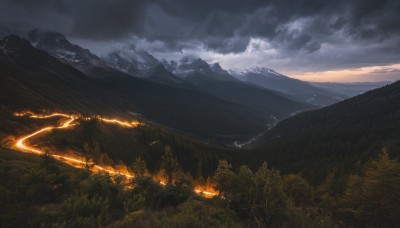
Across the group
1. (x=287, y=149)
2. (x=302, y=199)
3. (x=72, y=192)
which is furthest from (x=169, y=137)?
(x=72, y=192)

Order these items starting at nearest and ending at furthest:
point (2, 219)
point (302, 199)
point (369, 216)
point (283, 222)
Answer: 1. point (2, 219)
2. point (283, 222)
3. point (369, 216)
4. point (302, 199)

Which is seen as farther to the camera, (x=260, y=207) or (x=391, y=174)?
(x=391, y=174)

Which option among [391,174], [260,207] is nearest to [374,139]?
[391,174]

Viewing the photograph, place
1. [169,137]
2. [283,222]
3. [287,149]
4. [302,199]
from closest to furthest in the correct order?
[283,222] < [302,199] < [169,137] < [287,149]

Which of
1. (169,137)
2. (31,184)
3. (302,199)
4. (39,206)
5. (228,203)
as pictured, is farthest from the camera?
(169,137)

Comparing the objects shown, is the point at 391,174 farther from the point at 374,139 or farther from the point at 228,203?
the point at 374,139

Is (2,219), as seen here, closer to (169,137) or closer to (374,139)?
(169,137)

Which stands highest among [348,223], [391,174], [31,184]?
[391,174]

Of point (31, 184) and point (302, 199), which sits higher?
point (31, 184)

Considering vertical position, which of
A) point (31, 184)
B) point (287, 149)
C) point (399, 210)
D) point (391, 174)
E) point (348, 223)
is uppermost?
point (391, 174)
